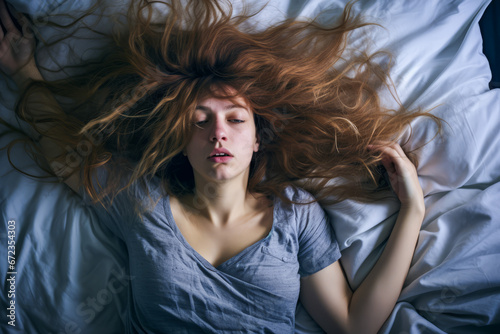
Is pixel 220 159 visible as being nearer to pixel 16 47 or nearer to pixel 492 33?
pixel 16 47

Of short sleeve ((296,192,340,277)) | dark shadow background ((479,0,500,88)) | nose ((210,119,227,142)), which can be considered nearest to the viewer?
nose ((210,119,227,142))

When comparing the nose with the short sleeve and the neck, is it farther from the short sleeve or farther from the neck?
the short sleeve

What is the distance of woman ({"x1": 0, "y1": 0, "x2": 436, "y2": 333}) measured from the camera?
1.01m

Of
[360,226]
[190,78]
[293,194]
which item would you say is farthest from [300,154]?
[190,78]

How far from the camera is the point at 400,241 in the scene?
1060mm

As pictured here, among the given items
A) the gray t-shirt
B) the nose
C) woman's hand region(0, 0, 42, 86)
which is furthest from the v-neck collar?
woman's hand region(0, 0, 42, 86)

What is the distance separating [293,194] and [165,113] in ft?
1.36

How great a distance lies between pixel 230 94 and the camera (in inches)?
40.6

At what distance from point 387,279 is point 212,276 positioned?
0.45 metres

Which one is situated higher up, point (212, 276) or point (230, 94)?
point (230, 94)

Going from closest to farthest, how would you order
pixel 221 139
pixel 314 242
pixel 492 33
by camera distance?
pixel 221 139
pixel 314 242
pixel 492 33

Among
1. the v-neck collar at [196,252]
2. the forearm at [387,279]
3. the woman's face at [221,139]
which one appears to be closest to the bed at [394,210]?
the forearm at [387,279]

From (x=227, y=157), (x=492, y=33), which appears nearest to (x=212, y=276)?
(x=227, y=157)

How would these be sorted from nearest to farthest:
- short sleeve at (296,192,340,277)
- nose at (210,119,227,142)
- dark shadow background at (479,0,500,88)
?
nose at (210,119,227,142)
short sleeve at (296,192,340,277)
dark shadow background at (479,0,500,88)
